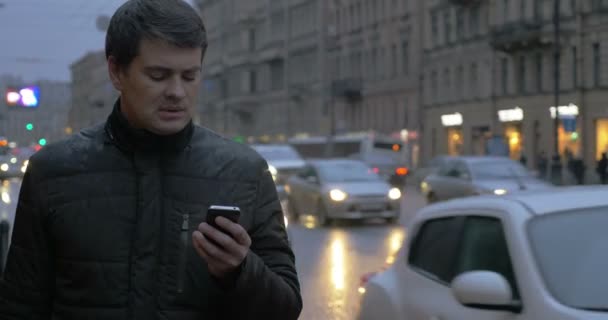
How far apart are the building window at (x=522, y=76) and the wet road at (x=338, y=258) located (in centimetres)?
2803

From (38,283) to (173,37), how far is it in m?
0.67

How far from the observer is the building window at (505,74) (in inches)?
2366

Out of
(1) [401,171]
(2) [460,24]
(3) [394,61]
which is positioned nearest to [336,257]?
(1) [401,171]

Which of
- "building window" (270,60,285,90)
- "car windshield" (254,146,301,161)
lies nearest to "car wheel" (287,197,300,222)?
"car windshield" (254,146,301,161)

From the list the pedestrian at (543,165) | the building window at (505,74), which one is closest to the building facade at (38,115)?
the pedestrian at (543,165)

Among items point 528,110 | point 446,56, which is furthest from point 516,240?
point 446,56

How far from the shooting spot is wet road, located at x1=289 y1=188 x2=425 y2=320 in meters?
13.6

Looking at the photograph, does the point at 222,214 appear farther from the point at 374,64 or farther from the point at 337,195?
the point at 374,64

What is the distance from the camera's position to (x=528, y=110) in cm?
5753

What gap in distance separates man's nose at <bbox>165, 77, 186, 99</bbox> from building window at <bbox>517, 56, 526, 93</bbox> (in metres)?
56.5

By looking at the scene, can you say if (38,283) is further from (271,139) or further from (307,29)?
(271,139)

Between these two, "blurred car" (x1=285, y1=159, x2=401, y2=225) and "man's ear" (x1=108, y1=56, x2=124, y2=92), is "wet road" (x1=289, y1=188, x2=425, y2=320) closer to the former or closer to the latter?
"blurred car" (x1=285, y1=159, x2=401, y2=225)

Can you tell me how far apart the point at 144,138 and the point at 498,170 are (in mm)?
24432

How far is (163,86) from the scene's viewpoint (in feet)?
9.57
